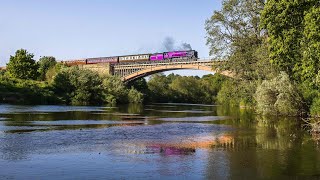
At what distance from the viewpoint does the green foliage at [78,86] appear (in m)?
83.5

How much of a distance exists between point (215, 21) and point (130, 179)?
143 feet

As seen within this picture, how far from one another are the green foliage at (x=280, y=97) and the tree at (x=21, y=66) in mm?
68463

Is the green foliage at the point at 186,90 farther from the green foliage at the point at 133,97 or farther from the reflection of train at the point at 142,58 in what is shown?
the green foliage at the point at 133,97

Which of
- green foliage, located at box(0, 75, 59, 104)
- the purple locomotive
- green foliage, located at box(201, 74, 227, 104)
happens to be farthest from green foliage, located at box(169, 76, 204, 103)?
green foliage, located at box(0, 75, 59, 104)

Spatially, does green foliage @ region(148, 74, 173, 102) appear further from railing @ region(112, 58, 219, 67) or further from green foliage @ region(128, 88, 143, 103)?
green foliage @ region(128, 88, 143, 103)

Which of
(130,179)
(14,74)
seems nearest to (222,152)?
(130,179)

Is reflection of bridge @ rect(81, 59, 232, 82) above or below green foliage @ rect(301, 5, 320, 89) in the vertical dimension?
above

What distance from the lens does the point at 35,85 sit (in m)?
83.0

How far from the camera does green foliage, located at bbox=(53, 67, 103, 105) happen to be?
83500 millimetres

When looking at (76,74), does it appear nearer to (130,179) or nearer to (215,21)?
(215,21)

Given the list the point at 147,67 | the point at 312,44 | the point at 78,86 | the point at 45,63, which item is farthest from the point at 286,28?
the point at 45,63

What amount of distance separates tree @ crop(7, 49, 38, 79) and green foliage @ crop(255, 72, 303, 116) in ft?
225

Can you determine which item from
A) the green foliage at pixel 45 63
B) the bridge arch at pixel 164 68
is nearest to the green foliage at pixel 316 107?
the bridge arch at pixel 164 68

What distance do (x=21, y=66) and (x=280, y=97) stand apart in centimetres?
7283
